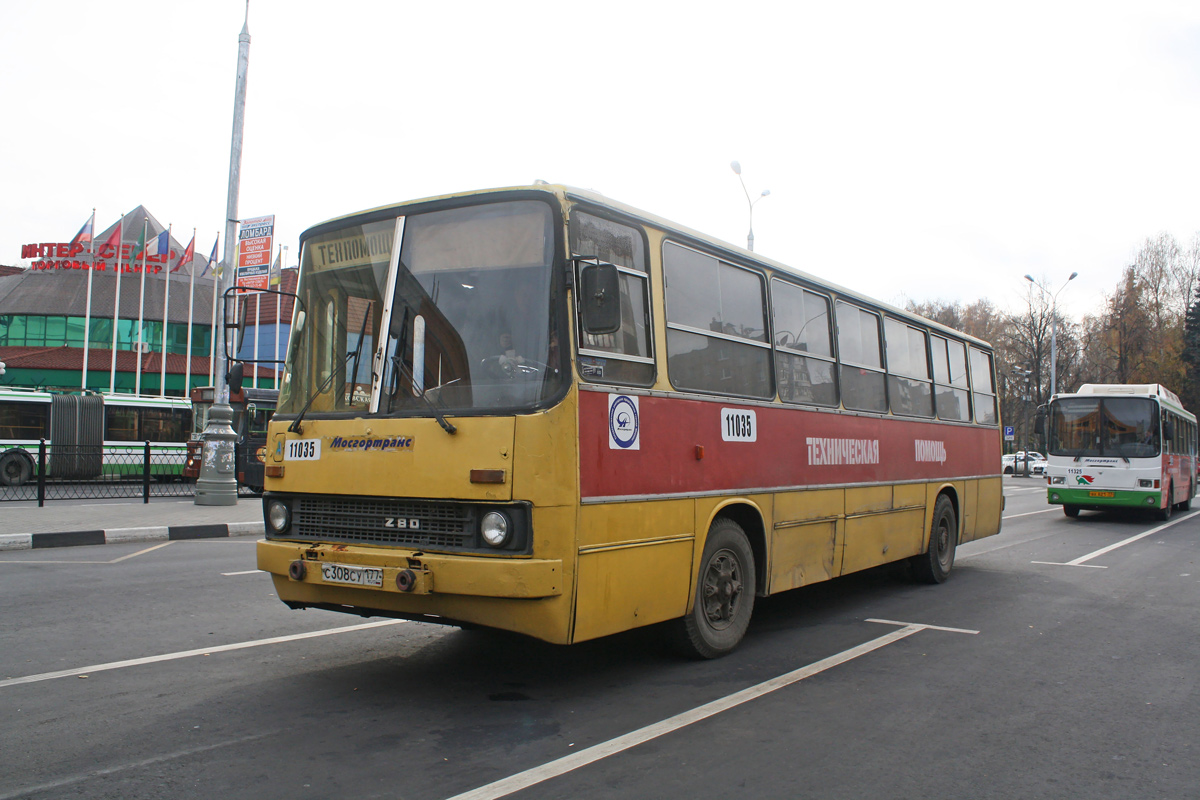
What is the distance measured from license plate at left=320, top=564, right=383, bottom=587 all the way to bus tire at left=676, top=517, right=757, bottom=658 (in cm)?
204

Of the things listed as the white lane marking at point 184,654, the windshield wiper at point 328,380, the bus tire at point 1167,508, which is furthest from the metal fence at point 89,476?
the bus tire at point 1167,508

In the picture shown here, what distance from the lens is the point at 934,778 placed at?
13.1 feet

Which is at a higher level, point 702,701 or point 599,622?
point 599,622

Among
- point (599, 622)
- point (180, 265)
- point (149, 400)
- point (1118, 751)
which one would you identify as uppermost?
point (180, 265)

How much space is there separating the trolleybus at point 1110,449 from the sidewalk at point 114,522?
1677 centimetres

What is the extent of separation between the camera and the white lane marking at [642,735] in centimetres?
373

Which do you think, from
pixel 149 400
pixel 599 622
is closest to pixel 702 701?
pixel 599 622

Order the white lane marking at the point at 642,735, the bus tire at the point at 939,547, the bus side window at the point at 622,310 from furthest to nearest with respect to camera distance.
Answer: the bus tire at the point at 939,547
the bus side window at the point at 622,310
the white lane marking at the point at 642,735

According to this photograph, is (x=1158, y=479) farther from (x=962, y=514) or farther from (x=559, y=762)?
(x=559, y=762)

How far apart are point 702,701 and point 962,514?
7.11 metres

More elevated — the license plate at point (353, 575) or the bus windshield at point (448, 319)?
the bus windshield at point (448, 319)

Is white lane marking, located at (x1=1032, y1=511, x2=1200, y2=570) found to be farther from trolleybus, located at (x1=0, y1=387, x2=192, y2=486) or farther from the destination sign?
trolleybus, located at (x1=0, y1=387, x2=192, y2=486)

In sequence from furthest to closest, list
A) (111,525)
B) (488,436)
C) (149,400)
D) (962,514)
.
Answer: (149,400), (111,525), (962,514), (488,436)

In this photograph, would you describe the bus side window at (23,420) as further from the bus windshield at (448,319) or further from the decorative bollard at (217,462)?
the bus windshield at (448,319)
